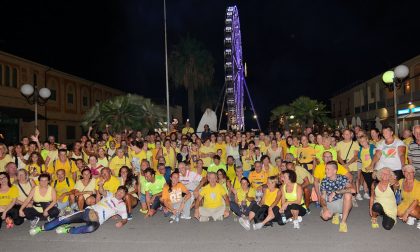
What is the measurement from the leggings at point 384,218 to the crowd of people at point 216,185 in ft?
0.06

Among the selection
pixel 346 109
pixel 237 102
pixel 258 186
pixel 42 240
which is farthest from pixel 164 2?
pixel 346 109

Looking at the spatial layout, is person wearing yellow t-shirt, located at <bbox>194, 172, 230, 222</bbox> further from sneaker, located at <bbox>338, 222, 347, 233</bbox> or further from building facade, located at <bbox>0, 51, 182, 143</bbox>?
building facade, located at <bbox>0, 51, 182, 143</bbox>

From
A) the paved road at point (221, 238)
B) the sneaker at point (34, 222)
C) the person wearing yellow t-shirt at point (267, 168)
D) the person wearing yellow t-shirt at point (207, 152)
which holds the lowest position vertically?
the paved road at point (221, 238)

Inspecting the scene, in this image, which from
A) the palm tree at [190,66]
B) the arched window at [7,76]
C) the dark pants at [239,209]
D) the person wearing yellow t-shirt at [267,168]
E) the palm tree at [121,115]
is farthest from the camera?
the palm tree at [190,66]

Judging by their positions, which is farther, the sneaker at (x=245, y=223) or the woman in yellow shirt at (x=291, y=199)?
the woman in yellow shirt at (x=291, y=199)

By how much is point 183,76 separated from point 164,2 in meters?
14.6

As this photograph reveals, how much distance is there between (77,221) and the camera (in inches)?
305

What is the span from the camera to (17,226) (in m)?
8.09

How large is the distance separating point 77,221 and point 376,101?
43733mm

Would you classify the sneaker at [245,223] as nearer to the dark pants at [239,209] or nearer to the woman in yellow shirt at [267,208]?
the woman in yellow shirt at [267,208]

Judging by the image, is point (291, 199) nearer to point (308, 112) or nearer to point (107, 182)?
point (107, 182)

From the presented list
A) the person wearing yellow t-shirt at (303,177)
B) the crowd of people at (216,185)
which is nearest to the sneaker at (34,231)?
the crowd of people at (216,185)

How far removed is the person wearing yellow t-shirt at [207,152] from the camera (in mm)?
12227

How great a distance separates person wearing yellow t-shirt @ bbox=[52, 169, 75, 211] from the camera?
29.8 feet
